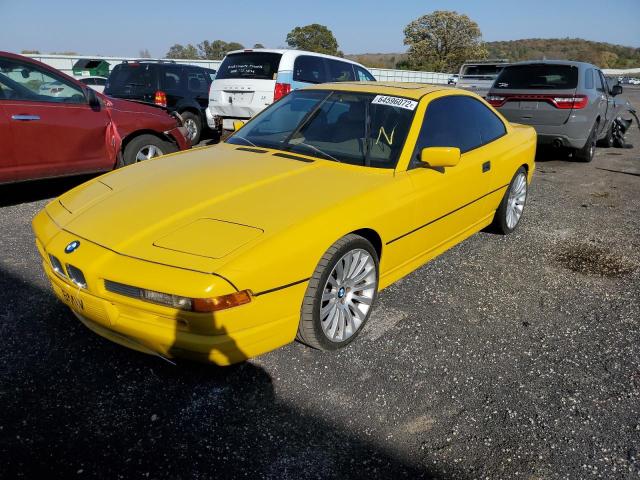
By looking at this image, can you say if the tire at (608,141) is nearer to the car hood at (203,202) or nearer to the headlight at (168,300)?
the car hood at (203,202)

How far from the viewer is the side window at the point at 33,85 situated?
5078mm

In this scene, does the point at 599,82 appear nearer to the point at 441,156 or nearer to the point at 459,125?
the point at 459,125

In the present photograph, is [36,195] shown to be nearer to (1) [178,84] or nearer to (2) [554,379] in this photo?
(1) [178,84]

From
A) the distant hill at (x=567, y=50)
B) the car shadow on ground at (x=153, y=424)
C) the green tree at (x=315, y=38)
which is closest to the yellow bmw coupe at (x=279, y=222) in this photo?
the car shadow on ground at (x=153, y=424)

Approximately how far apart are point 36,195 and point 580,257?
600 cm

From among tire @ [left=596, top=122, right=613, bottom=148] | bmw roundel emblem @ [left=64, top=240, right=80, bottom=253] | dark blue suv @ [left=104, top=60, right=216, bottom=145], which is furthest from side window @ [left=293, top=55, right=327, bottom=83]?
bmw roundel emblem @ [left=64, top=240, right=80, bottom=253]

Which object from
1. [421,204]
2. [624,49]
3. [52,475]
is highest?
[624,49]

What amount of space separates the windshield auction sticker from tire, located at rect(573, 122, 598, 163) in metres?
6.27

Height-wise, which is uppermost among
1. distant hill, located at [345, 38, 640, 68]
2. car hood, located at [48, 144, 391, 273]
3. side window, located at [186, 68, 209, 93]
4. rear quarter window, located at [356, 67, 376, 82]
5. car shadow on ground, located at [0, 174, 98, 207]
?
distant hill, located at [345, 38, 640, 68]

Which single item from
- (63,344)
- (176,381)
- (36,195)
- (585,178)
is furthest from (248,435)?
(585,178)

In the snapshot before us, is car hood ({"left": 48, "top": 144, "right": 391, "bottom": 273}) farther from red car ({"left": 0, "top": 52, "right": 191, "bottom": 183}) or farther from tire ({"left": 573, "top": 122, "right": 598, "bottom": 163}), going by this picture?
tire ({"left": 573, "top": 122, "right": 598, "bottom": 163})

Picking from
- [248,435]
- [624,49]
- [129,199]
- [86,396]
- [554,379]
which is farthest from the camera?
[624,49]

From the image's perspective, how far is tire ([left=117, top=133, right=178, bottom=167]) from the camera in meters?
6.08

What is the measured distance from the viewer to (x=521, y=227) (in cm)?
525
